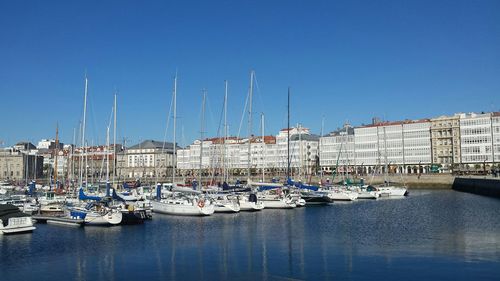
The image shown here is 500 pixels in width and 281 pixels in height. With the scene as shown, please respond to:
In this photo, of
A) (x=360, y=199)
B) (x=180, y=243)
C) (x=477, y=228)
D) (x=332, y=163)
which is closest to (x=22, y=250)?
(x=180, y=243)

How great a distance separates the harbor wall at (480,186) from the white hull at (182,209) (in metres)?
47.2

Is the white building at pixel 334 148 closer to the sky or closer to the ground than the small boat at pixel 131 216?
closer to the sky

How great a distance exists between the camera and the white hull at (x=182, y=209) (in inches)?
2099

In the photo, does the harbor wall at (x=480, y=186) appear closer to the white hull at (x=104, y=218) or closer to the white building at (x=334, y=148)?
the white building at (x=334, y=148)

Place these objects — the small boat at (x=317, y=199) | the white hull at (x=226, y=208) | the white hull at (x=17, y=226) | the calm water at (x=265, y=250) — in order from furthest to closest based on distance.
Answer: the small boat at (x=317, y=199)
the white hull at (x=226, y=208)
the white hull at (x=17, y=226)
the calm water at (x=265, y=250)

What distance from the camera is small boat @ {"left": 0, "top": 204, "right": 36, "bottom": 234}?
39375 millimetres

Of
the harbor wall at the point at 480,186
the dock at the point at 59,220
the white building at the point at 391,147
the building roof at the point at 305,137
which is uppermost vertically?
the building roof at the point at 305,137

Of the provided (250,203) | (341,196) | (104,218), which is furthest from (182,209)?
(341,196)

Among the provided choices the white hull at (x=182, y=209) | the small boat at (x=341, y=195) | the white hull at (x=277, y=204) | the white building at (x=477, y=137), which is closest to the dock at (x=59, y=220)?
the white hull at (x=182, y=209)

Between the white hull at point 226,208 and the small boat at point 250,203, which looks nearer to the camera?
the white hull at point 226,208

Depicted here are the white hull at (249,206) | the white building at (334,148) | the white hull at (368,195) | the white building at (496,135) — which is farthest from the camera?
the white building at (334,148)

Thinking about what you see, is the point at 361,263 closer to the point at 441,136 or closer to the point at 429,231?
the point at 429,231

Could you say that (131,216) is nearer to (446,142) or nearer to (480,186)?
(480,186)

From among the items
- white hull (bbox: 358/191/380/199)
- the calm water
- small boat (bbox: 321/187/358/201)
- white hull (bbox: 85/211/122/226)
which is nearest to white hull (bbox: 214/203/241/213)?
the calm water
